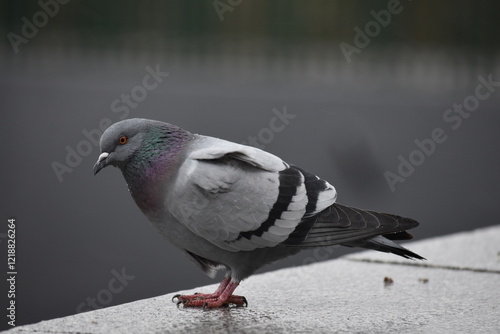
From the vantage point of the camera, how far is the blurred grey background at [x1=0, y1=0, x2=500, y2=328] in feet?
32.6

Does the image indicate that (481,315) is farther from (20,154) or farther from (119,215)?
(20,154)

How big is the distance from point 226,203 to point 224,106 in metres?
6.41

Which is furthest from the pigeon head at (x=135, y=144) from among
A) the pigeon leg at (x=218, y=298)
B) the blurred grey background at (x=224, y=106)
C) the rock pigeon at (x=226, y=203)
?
the blurred grey background at (x=224, y=106)

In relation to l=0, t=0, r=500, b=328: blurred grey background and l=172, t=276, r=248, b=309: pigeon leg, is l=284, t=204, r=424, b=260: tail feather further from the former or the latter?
l=0, t=0, r=500, b=328: blurred grey background

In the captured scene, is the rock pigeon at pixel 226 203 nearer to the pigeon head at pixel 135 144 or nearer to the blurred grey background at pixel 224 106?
the pigeon head at pixel 135 144

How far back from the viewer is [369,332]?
431cm

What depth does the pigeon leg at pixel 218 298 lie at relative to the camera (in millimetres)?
4672

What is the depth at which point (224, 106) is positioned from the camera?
10750 millimetres

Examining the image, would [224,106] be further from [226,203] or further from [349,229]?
[226,203]

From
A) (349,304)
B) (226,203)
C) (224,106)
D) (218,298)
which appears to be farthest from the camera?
(224,106)

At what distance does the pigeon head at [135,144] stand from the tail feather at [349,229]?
2.75 ft

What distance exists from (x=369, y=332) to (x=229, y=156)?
3.78ft

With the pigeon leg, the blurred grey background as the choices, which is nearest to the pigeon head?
the pigeon leg

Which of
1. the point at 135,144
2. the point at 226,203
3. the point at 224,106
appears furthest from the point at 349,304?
the point at 224,106
